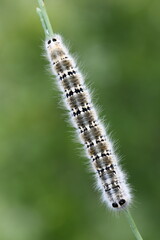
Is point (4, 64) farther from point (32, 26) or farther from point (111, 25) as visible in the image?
point (111, 25)

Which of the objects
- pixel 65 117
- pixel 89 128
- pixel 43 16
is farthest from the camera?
pixel 65 117

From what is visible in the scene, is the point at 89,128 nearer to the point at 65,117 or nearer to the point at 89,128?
the point at 89,128

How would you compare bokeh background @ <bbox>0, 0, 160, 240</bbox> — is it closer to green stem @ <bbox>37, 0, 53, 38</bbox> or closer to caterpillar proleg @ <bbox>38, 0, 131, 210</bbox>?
caterpillar proleg @ <bbox>38, 0, 131, 210</bbox>

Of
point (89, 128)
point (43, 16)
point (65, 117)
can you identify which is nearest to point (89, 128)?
point (89, 128)

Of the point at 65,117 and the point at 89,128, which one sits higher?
the point at 65,117

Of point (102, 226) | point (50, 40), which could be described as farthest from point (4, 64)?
point (50, 40)

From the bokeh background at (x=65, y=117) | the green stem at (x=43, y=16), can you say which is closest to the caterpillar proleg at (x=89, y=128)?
the green stem at (x=43, y=16)

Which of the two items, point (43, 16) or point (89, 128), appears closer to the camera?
point (43, 16)

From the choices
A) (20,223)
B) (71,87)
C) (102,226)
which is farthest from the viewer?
(102,226)
